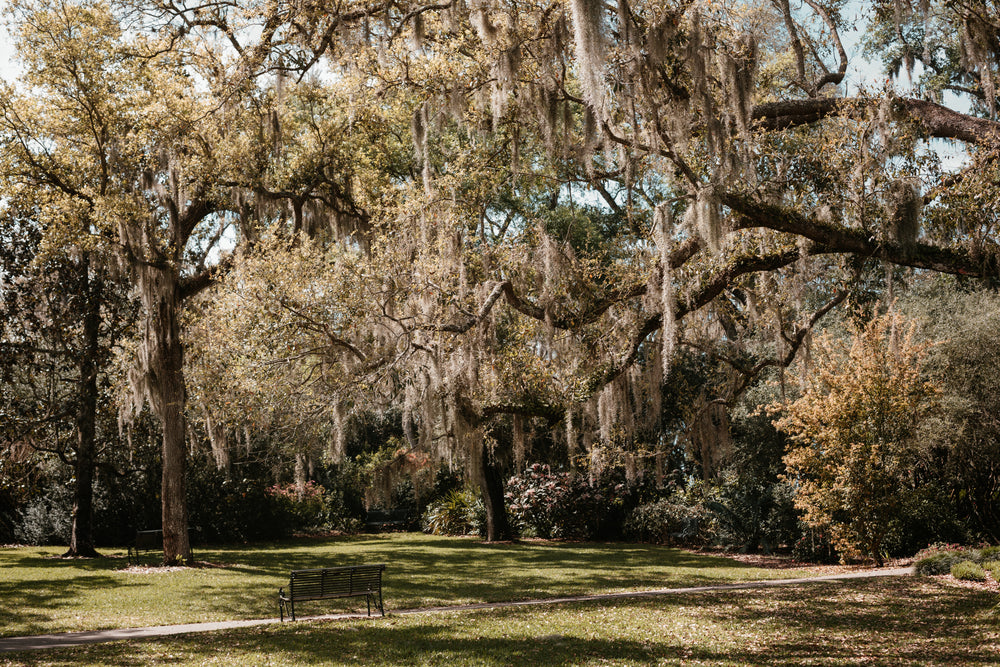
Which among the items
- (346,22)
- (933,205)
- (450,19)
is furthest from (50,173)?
(933,205)

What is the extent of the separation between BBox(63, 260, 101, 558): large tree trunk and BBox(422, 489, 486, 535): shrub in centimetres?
960

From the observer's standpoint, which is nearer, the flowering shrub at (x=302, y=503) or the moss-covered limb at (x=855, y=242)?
the moss-covered limb at (x=855, y=242)

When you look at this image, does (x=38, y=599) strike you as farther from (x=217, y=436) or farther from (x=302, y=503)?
(x=302, y=503)

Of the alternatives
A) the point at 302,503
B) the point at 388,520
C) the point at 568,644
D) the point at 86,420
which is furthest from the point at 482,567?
the point at 388,520

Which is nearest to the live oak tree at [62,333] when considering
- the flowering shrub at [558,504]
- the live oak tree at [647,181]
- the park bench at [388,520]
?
the live oak tree at [647,181]

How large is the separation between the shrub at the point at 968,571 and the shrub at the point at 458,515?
517 inches

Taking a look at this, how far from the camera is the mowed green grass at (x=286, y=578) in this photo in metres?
9.91

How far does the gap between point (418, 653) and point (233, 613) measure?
12.9ft

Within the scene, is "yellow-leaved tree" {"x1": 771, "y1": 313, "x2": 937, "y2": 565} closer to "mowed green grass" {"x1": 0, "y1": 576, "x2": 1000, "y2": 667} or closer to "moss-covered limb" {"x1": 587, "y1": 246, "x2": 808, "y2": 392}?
"mowed green grass" {"x1": 0, "y1": 576, "x2": 1000, "y2": 667}

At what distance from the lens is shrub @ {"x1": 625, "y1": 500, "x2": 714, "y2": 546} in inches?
750

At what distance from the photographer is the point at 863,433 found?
45.0 ft

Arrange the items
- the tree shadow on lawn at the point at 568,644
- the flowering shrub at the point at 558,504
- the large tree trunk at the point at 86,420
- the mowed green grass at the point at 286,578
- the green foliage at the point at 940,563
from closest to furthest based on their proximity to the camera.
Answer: the tree shadow on lawn at the point at 568,644
the mowed green grass at the point at 286,578
the green foliage at the point at 940,563
the large tree trunk at the point at 86,420
the flowering shrub at the point at 558,504

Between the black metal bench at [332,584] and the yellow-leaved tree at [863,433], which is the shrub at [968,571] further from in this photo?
the black metal bench at [332,584]

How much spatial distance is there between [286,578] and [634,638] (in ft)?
24.5
